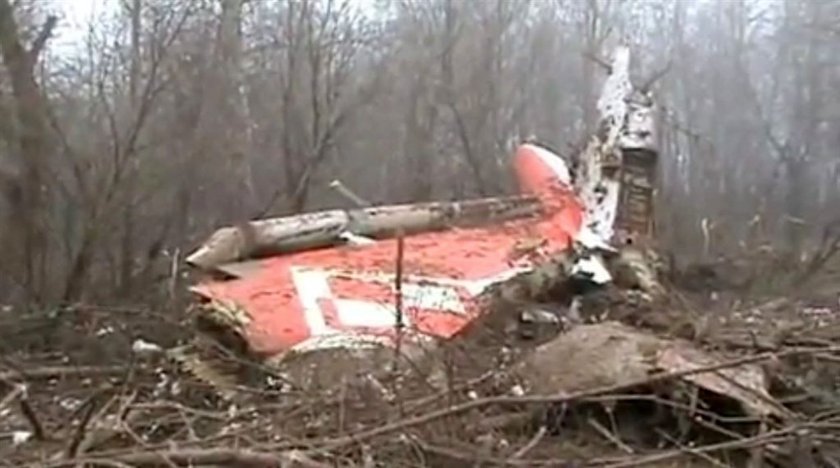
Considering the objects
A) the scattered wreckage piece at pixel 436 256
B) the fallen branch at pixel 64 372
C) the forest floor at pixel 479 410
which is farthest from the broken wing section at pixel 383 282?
the fallen branch at pixel 64 372

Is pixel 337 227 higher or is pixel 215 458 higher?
pixel 337 227

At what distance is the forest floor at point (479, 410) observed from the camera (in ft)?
14.9

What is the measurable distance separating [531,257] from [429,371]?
2498 mm

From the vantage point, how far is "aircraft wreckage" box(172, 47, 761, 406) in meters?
6.77

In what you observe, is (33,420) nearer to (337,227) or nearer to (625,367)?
(625,367)

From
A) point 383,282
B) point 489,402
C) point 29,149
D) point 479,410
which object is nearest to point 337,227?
point 383,282

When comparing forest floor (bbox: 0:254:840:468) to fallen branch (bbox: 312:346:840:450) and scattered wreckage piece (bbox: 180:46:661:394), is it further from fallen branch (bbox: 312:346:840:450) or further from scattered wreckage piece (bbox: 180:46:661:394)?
scattered wreckage piece (bbox: 180:46:661:394)

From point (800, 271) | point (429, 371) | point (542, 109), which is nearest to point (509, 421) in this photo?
point (429, 371)

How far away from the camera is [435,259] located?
8078 millimetres

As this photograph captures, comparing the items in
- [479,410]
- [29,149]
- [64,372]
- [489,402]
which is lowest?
[64,372]

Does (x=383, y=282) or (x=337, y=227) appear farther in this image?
(x=337, y=227)

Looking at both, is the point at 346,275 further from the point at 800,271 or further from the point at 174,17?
the point at 174,17

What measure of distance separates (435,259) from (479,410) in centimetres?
297

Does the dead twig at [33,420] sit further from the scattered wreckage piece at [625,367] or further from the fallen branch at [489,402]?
the scattered wreckage piece at [625,367]
